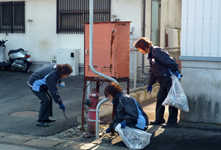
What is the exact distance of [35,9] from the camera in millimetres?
14680

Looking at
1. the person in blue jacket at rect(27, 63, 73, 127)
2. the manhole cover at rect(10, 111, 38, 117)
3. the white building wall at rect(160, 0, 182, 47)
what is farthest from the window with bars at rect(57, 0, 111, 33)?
the person in blue jacket at rect(27, 63, 73, 127)

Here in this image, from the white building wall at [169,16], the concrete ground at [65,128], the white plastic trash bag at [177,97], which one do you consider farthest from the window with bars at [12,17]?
the white plastic trash bag at [177,97]

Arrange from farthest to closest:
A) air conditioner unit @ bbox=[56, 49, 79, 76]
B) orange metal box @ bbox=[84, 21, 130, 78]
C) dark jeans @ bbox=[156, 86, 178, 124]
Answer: air conditioner unit @ bbox=[56, 49, 79, 76], dark jeans @ bbox=[156, 86, 178, 124], orange metal box @ bbox=[84, 21, 130, 78]

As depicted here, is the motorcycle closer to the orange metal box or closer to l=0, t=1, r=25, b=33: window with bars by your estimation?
l=0, t=1, r=25, b=33: window with bars

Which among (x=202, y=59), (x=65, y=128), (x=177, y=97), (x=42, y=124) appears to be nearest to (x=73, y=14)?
(x=42, y=124)

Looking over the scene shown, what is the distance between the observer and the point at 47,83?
653 cm

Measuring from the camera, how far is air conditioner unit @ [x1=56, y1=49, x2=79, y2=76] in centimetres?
1372

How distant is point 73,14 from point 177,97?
8.70m

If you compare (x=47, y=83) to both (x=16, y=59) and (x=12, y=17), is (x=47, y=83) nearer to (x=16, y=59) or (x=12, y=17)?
(x=16, y=59)

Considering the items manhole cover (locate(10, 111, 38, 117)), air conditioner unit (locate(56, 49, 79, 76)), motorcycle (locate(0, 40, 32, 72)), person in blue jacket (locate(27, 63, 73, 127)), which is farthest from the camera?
motorcycle (locate(0, 40, 32, 72))

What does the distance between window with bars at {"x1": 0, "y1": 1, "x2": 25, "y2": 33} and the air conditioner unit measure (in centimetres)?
239

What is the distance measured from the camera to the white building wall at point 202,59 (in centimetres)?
666

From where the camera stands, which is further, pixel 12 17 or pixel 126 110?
pixel 12 17

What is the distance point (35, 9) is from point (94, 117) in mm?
9535
